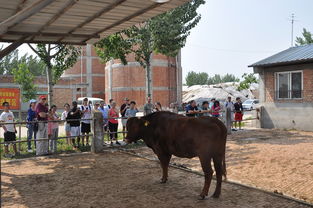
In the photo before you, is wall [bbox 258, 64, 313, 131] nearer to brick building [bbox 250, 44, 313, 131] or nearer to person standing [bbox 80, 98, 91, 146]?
brick building [bbox 250, 44, 313, 131]

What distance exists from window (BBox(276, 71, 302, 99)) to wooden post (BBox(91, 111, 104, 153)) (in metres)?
11.8

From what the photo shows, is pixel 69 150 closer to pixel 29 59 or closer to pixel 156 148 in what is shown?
pixel 156 148

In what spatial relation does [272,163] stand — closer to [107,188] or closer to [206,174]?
[206,174]

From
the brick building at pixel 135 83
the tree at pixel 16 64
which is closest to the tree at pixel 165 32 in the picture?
the brick building at pixel 135 83

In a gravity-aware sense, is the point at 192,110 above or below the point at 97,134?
above

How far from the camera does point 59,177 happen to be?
741 cm

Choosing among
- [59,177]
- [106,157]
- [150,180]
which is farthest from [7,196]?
[106,157]

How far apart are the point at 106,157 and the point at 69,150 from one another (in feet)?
6.30

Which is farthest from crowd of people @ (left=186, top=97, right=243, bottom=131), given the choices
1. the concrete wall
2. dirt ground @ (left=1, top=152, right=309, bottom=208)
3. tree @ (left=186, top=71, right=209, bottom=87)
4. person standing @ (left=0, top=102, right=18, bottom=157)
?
tree @ (left=186, top=71, right=209, bottom=87)

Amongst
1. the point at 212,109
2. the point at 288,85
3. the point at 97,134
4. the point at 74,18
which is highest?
the point at 74,18

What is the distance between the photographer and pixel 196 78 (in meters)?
97.3

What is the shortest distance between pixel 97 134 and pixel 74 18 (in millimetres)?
4325

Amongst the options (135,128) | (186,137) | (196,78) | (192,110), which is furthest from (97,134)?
(196,78)

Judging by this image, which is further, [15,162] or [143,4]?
[15,162]
